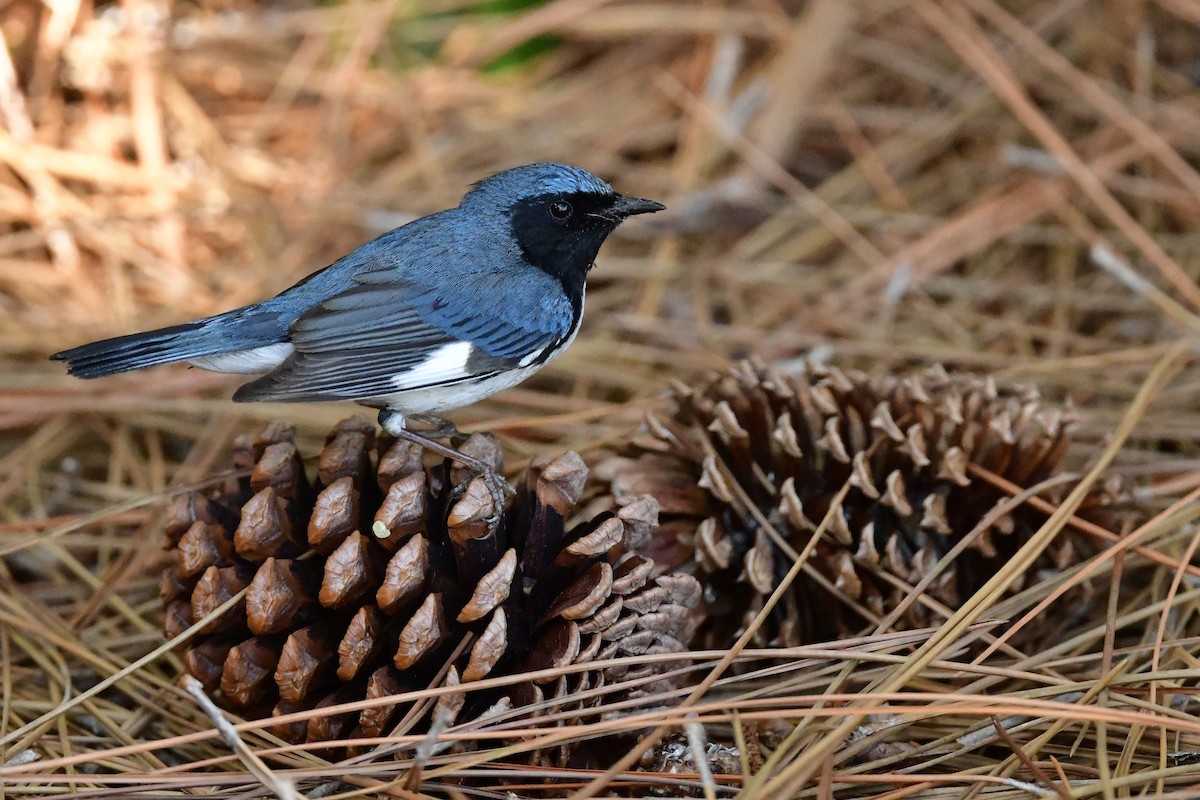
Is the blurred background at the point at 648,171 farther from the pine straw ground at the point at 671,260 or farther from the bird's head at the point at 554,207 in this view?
the bird's head at the point at 554,207

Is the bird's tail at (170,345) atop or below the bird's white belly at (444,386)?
atop

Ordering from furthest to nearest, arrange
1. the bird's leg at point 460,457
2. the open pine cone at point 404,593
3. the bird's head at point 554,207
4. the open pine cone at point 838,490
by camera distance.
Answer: the bird's head at point 554,207, the open pine cone at point 838,490, the bird's leg at point 460,457, the open pine cone at point 404,593

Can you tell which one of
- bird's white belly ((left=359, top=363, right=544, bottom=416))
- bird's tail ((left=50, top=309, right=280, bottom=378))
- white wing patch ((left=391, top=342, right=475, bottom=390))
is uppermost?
bird's tail ((left=50, top=309, right=280, bottom=378))

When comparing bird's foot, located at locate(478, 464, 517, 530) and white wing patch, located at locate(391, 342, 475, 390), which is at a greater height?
white wing patch, located at locate(391, 342, 475, 390)

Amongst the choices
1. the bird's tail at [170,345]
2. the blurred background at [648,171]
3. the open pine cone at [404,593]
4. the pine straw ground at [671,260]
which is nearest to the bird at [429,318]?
the bird's tail at [170,345]

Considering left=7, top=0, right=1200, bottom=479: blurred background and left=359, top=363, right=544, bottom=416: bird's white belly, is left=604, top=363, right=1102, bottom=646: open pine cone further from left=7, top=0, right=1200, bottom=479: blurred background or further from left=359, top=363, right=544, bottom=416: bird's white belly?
left=7, top=0, right=1200, bottom=479: blurred background

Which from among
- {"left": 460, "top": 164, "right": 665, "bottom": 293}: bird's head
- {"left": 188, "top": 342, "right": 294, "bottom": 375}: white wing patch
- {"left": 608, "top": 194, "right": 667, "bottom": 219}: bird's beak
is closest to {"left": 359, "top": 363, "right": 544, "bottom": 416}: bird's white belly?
{"left": 188, "top": 342, "right": 294, "bottom": 375}: white wing patch

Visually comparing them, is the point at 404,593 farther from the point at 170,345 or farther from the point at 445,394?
the point at 170,345
